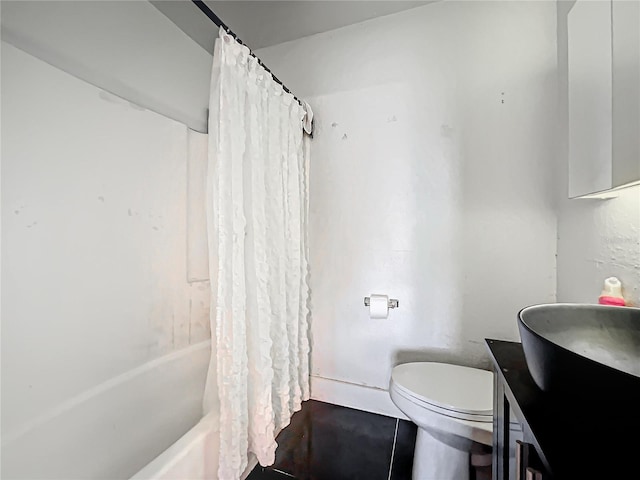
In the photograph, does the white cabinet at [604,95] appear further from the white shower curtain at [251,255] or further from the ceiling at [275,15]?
the white shower curtain at [251,255]

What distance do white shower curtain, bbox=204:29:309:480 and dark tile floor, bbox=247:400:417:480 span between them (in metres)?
0.17


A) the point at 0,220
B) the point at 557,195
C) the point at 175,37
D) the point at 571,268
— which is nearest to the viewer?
the point at 0,220

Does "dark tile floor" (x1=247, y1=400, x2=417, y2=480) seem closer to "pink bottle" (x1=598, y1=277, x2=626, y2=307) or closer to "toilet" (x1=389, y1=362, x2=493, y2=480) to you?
"toilet" (x1=389, y1=362, x2=493, y2=480)

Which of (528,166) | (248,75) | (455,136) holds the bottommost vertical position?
(528,166)

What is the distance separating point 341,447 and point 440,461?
0.48m

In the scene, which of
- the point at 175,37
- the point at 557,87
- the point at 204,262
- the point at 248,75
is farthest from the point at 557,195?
the point at 175,37

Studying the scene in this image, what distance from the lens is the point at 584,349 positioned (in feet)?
1.89

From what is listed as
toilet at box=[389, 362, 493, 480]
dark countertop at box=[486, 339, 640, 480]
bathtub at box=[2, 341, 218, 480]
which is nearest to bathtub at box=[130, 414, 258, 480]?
bathtub at box=[2, 341, 218, 480]

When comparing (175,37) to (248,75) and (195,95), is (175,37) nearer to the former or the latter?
(195,95)

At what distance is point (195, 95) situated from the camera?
1.62 meters

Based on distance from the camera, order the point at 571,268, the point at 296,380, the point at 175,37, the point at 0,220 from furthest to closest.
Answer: the point at 175,37, the point at 296,380, the point at 571,268, the point at 0,220

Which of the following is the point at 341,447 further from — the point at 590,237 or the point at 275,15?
the point at 275,15

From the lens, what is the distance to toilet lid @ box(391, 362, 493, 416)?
38.8 inches

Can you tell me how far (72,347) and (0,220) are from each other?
0.51 meters
